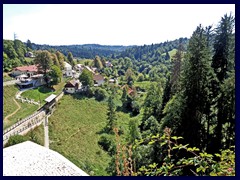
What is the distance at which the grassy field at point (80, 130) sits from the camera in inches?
680

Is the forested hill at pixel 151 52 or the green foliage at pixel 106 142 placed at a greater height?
the forested hill at pixel 151 52

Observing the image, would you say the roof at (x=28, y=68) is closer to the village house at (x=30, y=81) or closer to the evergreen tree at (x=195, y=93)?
the village house at (x=30, y=81)

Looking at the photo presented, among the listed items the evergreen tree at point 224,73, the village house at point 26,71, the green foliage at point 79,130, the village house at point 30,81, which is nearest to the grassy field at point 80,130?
the green foliage at point 79,130

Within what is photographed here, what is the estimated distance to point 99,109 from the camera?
97.5 ft

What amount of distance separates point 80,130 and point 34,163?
21837 millimetres

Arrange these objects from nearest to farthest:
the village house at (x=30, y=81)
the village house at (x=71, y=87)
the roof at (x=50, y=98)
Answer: the roof at (x=50, y=98) < the village house at (x=30, y=81) < the village house at (x=71, y=87)

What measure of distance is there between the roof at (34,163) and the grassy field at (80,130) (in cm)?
1193

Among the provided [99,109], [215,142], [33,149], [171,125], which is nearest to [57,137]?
[99,109]

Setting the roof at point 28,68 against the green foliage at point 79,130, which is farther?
the roof at point 28,68

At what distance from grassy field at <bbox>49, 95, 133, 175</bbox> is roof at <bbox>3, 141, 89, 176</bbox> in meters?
11.9

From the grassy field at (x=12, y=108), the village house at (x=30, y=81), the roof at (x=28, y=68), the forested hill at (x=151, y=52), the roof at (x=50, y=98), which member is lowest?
the grassy field at (x=12, y=108)

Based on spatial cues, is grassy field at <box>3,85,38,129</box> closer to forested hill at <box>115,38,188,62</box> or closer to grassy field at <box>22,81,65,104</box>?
grassy field at <box>22,81,65,104</box>

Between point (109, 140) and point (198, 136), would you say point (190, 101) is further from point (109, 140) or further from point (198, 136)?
point (109, 140)

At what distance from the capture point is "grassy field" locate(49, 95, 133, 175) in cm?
1727
